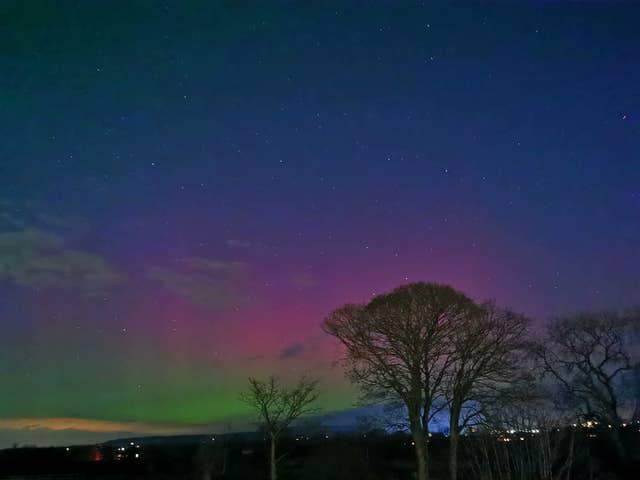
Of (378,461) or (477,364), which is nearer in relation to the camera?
(477,364)

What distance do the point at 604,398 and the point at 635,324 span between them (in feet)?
19.1

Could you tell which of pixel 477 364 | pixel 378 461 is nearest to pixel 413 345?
pixel 477 364

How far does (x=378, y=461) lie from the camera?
48.8 m

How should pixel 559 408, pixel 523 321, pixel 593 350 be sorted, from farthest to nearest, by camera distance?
pixel 593 350 < pixel 559 408 < pixel 523 321

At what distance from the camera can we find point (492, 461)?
36.1m

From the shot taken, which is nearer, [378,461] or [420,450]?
[420,450]

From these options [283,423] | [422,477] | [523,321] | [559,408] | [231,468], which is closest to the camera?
[422,477]

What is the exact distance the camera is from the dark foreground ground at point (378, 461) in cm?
3108

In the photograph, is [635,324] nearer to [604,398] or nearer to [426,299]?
[604,398]

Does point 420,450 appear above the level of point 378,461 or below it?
above

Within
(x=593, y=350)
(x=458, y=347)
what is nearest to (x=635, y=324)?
(x=593, y=350)

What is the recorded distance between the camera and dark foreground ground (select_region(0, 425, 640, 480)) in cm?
3108

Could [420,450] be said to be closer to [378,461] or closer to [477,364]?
[477,364]

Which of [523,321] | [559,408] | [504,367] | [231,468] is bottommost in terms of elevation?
[231,468]
